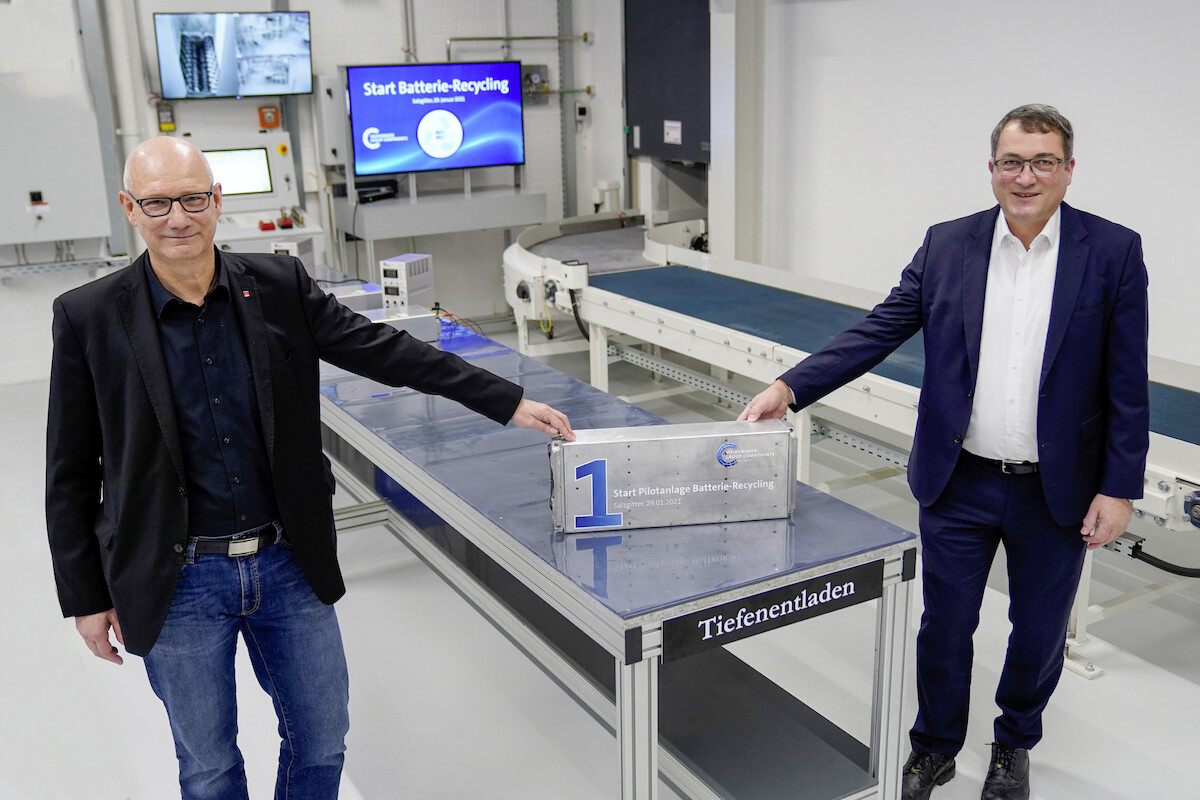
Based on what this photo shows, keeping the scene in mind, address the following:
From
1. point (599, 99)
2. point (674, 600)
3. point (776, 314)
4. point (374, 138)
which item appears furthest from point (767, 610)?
point (599, 99)

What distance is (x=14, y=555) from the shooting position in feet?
13.0

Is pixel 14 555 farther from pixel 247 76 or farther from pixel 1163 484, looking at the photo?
pixel 1163 484

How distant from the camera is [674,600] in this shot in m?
1.79

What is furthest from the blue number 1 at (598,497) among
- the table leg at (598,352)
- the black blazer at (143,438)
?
the table leg at (598,352)

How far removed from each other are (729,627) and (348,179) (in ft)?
17.2

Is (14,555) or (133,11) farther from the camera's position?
(133,11)

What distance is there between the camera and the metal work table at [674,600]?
184 cm

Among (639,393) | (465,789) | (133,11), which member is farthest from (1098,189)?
(133,11)

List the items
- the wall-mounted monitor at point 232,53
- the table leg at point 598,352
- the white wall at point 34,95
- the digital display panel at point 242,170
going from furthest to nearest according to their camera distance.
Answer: the digital display panel at point 242,170, the wall-mounted monitor at point 232,53, the white wall at point 34,95, the table leg at point 598,352

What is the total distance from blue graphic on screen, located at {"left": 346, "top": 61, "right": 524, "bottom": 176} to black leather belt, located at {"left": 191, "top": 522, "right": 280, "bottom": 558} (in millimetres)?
5004

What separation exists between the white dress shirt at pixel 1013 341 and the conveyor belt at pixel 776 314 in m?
0.94

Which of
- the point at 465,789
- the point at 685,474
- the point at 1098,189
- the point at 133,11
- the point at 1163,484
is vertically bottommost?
the point at 465,789

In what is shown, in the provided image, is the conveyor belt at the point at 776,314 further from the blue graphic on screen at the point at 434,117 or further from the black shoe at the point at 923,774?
the blue graphic on screen at the point at 434,117

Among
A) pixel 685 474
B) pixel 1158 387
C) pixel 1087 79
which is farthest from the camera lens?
pixel 1087 79
